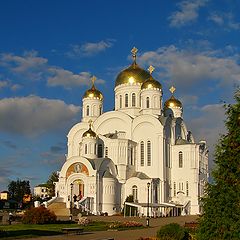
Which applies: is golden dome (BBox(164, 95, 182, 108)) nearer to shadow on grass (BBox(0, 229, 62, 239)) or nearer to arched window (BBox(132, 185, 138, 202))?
arched window (BBox(132, 185, 138, 202))

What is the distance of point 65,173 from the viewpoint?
57906mm

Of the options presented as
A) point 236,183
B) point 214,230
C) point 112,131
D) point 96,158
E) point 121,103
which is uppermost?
point 121,103

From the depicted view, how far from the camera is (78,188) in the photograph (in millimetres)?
57719

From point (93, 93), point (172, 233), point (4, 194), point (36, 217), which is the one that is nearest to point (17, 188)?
point (4, 194)

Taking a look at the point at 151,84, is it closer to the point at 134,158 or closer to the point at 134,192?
the point at 134,158

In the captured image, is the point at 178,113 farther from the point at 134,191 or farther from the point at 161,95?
the point at 134,191

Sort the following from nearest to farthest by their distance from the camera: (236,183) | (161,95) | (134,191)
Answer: (236,183) < (134,191) < (161,95)

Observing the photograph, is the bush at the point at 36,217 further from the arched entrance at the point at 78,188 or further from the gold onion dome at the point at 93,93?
the gold onion dome at the point at 93,93

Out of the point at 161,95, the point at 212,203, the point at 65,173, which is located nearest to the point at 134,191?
the point at 65,173

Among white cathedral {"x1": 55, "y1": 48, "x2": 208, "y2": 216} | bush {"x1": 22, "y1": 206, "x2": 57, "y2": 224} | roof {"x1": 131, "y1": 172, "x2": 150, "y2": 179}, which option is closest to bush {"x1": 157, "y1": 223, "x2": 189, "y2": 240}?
bush {"x1": 22, "y1": 206, "x2": 57, "y2": 224}

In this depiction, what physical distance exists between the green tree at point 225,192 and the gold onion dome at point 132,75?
53.7m

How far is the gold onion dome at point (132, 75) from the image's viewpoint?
66750mm

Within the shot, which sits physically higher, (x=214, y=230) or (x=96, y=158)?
(x=96, y=158)

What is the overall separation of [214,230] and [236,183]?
1452 millimetres
